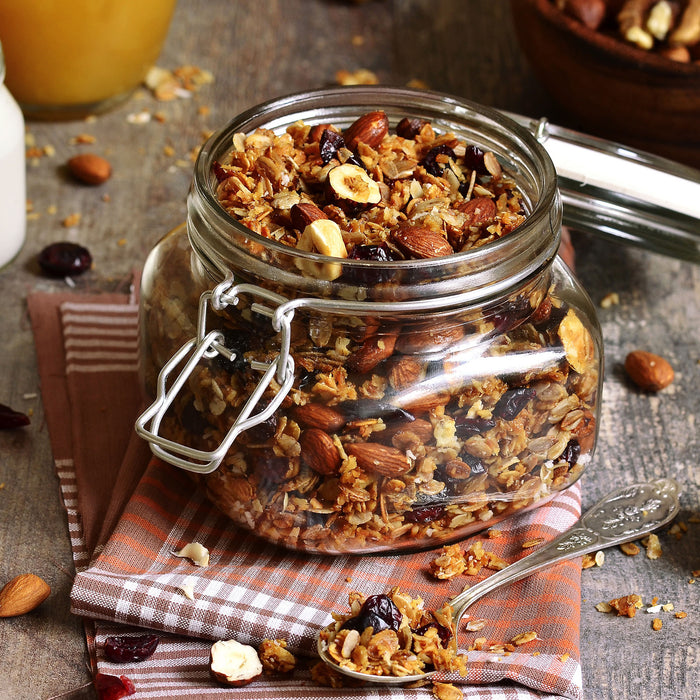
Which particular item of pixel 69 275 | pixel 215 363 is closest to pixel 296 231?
pixel 215 363

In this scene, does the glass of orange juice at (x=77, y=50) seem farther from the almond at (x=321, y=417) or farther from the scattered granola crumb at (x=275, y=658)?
the scattered granola crumb at (x=275, y=658)

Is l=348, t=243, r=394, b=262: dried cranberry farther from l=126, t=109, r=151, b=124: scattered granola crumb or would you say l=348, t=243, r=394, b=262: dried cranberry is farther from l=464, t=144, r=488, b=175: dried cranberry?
l=126, t=109, r=151, b=124: scattered granola crumb

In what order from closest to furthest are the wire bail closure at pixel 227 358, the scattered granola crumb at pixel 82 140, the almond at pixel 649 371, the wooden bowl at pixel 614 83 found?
the wire bail closure at pixel 227 358 < the almond at pixel 649 371 < the wooden bowl at pixel 614 83 < the scattered granola crumb at pixel 82 140

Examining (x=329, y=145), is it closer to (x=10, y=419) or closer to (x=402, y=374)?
(x=402, y=374)

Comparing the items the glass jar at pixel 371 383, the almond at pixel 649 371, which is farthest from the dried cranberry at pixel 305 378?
the almond at pixel 649 371

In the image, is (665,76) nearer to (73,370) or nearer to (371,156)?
(371,156)
